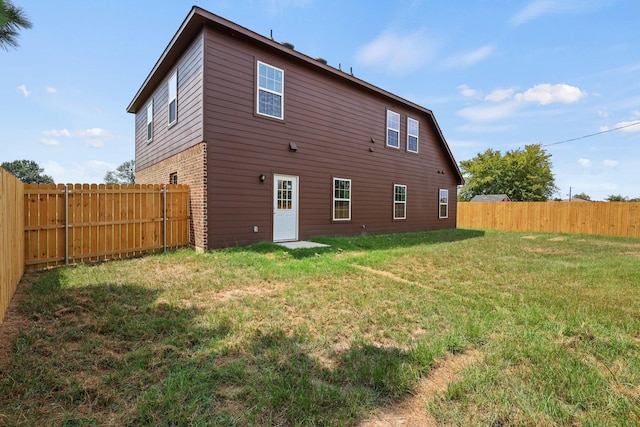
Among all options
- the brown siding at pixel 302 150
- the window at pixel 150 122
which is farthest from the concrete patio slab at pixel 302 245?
the window at pixel 150 122

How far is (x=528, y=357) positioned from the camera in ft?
8.05

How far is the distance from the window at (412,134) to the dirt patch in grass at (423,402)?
1201 centimetres

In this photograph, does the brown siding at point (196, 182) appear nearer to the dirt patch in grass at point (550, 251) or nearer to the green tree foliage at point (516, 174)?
the dirt patch in grass at point (550, 251)

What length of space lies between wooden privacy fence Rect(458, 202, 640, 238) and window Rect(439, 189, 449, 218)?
481 cm

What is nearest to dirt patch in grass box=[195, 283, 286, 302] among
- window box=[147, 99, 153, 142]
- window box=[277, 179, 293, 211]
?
window box=[277, 179, 293, 211]

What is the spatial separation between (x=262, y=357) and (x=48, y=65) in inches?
567

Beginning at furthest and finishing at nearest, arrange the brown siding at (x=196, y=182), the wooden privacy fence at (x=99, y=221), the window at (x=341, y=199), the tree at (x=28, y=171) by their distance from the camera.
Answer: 1. the tree at (x=28, y=171)
2. the window at (x=341, y=199)
3. the brown siding at (x=196, y=182)
4. the wooden privacy fence at (x=99, y=221)

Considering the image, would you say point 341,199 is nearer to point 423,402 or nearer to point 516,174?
point 423,402

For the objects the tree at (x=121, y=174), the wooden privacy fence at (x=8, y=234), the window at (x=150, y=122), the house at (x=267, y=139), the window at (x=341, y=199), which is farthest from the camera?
the tree at (x=121, y=174)

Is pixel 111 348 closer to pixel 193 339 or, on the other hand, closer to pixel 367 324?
pixel 193 339

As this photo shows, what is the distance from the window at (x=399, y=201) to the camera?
1263 centimetres

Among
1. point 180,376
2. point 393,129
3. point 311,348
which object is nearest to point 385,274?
point 311,348

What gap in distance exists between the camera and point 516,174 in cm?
3512

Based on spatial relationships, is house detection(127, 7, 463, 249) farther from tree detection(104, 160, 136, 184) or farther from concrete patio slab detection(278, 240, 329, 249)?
tree detection(104, 160, 136, 184)
